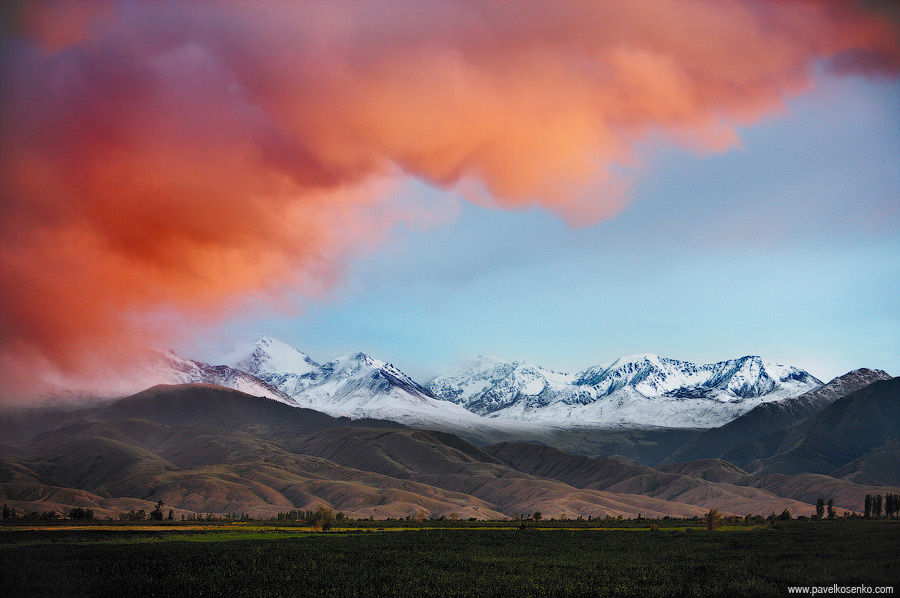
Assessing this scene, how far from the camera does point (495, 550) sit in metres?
137

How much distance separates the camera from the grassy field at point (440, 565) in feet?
308

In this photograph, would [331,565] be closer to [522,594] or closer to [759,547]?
[522,594]

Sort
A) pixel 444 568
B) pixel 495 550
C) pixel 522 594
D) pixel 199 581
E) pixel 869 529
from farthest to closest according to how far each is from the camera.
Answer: pixel 869 529, pixel 495 550, pixel 444 568, pixel 199 581, pixel 522 594

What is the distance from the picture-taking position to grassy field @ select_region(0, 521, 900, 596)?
9394 centimetres

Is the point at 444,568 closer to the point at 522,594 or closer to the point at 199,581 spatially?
the point at 522,594

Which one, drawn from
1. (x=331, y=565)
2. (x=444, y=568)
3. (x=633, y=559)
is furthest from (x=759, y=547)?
(x=331, y=565)

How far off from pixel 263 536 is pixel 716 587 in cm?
10378

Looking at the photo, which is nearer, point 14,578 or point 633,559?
point 14,578

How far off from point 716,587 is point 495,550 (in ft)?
167

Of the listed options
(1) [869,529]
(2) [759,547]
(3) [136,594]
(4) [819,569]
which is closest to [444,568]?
(3) [136,594]

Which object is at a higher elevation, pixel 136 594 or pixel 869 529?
pixel 869 529

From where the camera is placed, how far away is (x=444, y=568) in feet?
372

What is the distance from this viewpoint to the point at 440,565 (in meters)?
116

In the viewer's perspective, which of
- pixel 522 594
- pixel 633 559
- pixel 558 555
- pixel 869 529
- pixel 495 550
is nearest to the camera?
pixel 522 594
